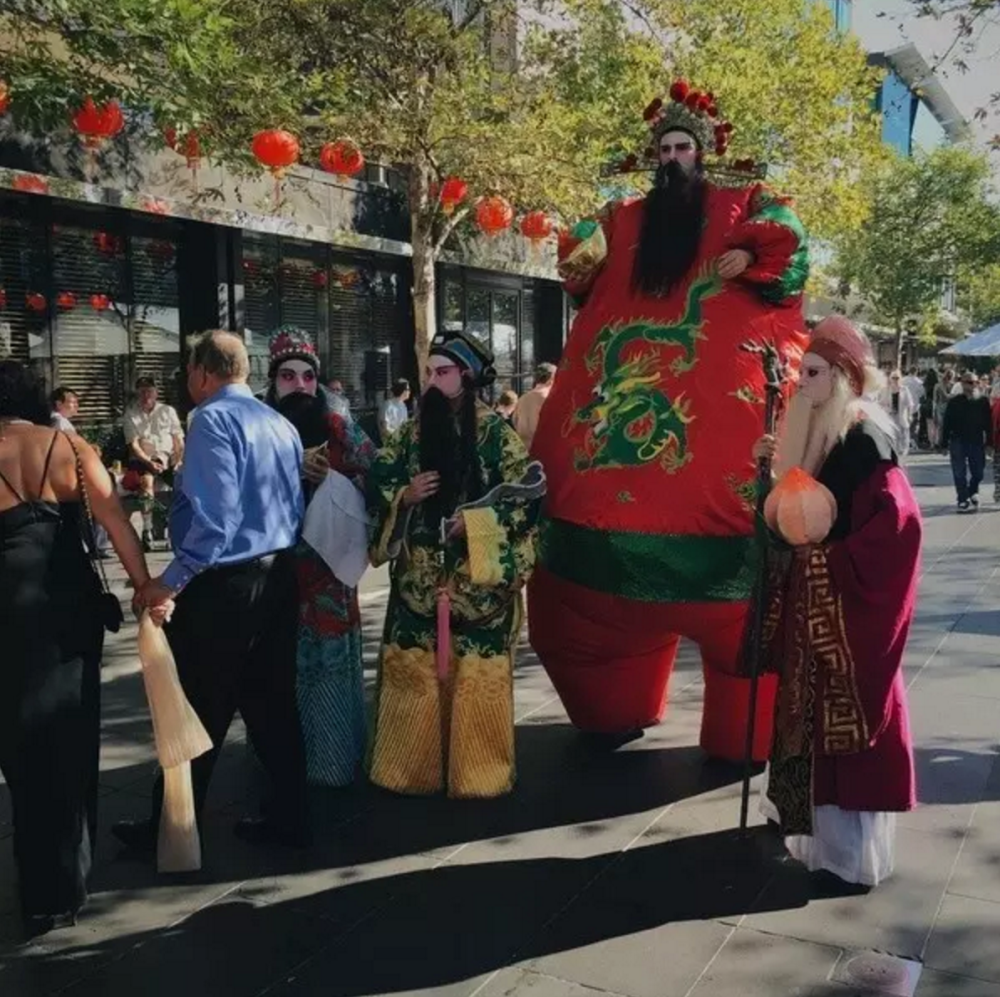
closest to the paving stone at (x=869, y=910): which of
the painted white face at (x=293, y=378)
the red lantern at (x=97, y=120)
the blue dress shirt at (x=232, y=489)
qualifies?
the blue dress shirt at (x=232, y=489)

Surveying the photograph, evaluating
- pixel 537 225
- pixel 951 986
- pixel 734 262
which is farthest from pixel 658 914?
pixel 537 225

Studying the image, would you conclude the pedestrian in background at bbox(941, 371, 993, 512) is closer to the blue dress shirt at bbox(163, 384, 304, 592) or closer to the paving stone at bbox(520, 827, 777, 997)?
the paving stone at bbox(520, 827, 777, 997)

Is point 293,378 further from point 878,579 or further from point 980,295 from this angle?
point 980,295

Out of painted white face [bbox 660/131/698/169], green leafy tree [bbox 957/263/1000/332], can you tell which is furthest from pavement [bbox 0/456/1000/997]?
green leafy tree [bbox 957/263/1000/332]

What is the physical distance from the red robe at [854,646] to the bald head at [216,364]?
183 cm

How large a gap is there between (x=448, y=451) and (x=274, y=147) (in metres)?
4.41

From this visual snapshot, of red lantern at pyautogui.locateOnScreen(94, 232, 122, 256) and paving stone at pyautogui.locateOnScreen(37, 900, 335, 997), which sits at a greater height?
red lantern at pyautogui.locateOnScreen(94, 232, 122, 256)

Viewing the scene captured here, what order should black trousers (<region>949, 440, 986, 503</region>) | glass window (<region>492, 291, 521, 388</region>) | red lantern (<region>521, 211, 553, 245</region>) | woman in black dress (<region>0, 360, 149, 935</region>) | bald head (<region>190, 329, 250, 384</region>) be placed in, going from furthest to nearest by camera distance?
glass window (<region>492, 291, 521, 388</region>) < black trousers (<region>949, 440, 986, 503</region>) < red lantern (<region>521, 211, 553, 245</region>) < bald head (<region>190, 329, 250, 384</region>) < woman in black dress (<region>0, 360, 149, 935</region>)

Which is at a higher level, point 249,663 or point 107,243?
point 107,243

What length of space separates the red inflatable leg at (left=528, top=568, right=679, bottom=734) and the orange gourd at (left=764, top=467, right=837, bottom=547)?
0.91 meters

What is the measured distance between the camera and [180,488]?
3.48 metres

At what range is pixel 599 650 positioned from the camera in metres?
4.44

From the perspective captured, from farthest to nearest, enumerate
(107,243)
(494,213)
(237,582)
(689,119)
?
(107,243), (494,213), (689,119), (237,582)

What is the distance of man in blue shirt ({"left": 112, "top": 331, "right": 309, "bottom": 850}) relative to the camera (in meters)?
3.44
